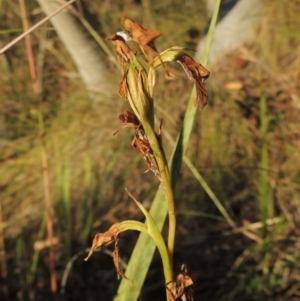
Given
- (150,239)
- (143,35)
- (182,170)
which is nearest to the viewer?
(143,35)

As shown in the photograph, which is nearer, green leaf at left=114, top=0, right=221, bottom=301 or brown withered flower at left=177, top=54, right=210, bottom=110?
brown withered flower at left=177, top=54, right=210, bottom=110

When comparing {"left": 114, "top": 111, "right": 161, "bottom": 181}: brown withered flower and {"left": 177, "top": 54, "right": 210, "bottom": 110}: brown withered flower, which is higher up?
{"left": 177, "top": 54, "right": 210, "bottom": 110}: brown withered flower

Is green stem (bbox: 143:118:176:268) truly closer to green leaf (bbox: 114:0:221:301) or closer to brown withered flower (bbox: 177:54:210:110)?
brown withered flower (bbox: 177:54:210:110)

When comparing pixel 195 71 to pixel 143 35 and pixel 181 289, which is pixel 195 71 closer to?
pixel 143 35

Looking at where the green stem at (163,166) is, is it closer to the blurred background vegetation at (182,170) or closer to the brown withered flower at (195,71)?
the brown withered flower at (195,71)

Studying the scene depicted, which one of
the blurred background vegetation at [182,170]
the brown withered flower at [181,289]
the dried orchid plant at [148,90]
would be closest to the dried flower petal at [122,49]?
the dried orchid plant at [148,90]

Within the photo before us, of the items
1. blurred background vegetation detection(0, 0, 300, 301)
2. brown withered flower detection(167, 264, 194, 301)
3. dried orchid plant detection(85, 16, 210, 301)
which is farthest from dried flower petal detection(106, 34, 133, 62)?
blurred background vegetation detection(0, 0, 300, 301)

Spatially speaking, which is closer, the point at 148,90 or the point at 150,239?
the point at 148,90

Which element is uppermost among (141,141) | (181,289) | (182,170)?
(182,170)

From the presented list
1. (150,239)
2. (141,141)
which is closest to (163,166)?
(141,141)

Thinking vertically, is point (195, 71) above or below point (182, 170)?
below

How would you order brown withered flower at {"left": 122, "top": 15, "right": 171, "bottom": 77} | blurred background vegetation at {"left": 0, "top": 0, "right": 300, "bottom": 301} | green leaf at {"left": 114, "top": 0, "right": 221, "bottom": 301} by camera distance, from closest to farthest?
brown withered flower at {"left": 122, "top": 15, "right": 171, "bottom": 77}, green leaf at {"left": 114, "top": 0, "right": 221, "bottom": 301}, blurred background vegetation at {"left": 0, "top": 0, "right": 300, "bottom": 301}
